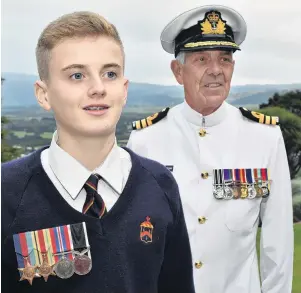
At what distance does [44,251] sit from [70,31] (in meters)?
0.42

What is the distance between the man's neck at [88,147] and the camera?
1219 millimetres

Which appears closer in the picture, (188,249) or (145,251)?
(145,251)

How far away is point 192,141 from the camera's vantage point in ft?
6.79

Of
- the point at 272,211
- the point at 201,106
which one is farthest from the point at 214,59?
the point at 272,211

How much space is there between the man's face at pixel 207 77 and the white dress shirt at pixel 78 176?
756 millimetres

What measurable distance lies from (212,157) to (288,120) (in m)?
0.86

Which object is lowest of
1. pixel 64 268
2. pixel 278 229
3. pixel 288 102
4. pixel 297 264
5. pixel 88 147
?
pixel 297 264

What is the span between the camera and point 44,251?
4.04ft

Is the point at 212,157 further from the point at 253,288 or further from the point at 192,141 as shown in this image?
the point at 253,288

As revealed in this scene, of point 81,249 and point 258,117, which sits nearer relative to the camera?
point 81,249

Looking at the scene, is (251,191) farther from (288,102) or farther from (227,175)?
(288,102)

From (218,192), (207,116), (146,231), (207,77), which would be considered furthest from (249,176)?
(146,231)

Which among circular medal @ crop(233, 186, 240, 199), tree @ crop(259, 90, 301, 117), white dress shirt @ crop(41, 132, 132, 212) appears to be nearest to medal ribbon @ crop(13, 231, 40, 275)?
A: white dress shirt @ crop(41, 132, 132, 212)

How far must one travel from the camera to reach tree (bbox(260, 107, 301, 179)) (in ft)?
9.00
